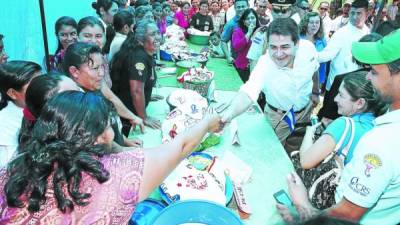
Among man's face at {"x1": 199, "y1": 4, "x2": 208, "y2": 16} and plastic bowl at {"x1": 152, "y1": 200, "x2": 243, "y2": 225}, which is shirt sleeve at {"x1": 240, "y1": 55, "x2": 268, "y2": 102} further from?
man's face at {"x1": 199, "y1": 4, "x2": 208, "y2": 16}

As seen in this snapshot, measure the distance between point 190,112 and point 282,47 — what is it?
0.80m

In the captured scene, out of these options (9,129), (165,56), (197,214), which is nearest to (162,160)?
(197,214)

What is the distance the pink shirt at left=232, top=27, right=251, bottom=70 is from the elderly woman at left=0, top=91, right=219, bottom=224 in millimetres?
3274

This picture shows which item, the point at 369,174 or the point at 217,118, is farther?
the point at 217,118

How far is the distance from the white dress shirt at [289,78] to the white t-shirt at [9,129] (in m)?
1.45

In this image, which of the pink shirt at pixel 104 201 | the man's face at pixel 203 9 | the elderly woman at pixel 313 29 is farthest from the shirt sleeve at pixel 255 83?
the man's face at pixel 203 9

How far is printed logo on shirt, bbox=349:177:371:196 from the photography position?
1119mm

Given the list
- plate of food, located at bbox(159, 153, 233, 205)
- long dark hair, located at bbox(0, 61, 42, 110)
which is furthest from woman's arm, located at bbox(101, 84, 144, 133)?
plate of food, located at bbox(159, 153, 233, 205)

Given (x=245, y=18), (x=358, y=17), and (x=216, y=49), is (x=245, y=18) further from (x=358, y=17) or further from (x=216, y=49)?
(x=358, y=17)

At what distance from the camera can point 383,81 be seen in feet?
4.01

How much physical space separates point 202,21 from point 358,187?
16.6 ft

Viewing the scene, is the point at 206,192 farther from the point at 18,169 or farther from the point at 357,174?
the point at 18,169

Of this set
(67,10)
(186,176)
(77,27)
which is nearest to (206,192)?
(186,176)

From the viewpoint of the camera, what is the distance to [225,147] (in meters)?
2.06
